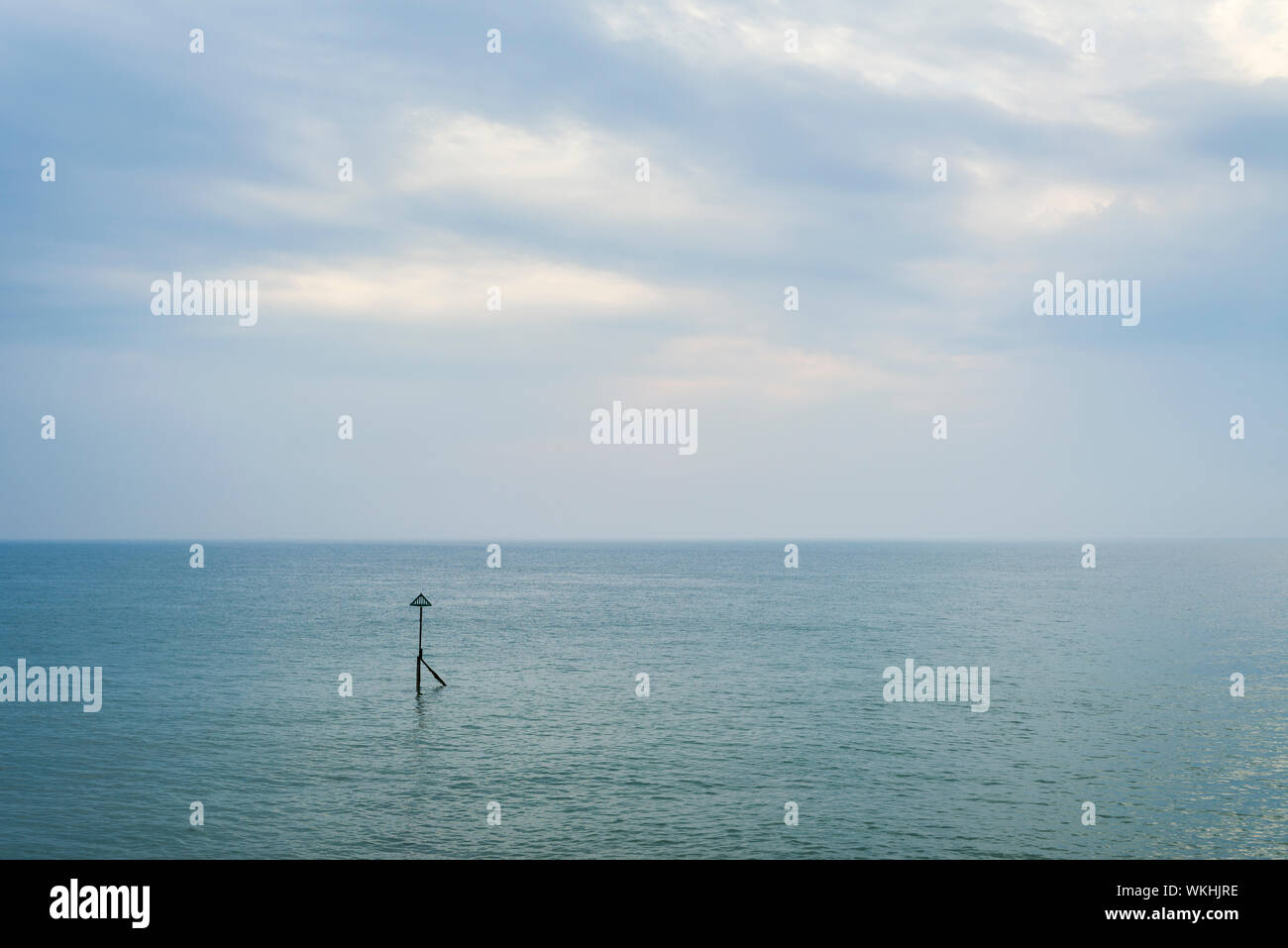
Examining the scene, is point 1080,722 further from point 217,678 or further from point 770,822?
point 217,678

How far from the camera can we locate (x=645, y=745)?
46281 millimetres

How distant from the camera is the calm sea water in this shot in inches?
1284

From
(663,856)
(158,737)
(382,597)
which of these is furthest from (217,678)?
(382,597)

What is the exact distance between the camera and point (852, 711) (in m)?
56.2

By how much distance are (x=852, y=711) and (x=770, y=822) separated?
934 inches

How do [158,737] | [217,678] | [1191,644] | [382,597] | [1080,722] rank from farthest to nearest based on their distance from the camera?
[382,597], [1191,644], [217,678], [1080,722], [158,737]

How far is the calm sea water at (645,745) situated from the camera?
107ft

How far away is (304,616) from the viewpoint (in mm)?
115750
